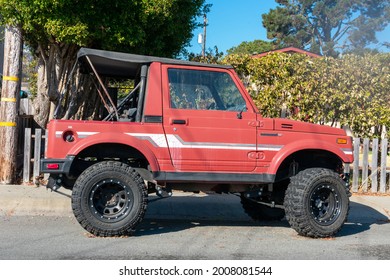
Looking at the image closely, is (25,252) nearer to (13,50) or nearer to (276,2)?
(13,50)

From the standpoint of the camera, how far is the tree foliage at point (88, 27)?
9270 millimetres

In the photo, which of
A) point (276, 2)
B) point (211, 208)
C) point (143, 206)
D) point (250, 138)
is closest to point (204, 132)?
point (250, 138)

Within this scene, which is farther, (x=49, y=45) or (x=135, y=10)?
(x=49, y=45)

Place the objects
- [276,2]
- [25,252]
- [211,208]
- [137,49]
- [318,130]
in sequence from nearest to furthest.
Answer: [25,252], [318,130], [211,208], [137,49], [276,2]

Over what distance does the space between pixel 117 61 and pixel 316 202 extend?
333 centimetres

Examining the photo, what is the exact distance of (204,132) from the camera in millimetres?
6902

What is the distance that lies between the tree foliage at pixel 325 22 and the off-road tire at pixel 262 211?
42179mm

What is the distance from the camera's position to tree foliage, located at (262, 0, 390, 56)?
48312mm

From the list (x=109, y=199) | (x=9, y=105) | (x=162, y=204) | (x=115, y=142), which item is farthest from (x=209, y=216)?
(x=9, y=105)

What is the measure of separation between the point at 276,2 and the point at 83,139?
53657 mm

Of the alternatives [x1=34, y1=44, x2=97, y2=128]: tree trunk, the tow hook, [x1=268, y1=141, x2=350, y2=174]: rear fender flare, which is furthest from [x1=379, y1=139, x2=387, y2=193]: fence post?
the tow hook

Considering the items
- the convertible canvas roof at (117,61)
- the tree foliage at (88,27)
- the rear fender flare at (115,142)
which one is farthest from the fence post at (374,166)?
the rear fender flare at (115,142)

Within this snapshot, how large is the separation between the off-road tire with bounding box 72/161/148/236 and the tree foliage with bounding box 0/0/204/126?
3.62m

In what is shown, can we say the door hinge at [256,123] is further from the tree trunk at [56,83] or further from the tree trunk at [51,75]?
the tree trunk at [51,75]
